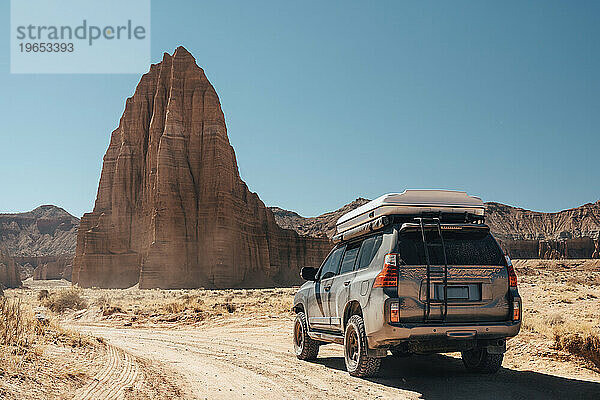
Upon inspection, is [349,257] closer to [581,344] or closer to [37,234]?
[581,344]

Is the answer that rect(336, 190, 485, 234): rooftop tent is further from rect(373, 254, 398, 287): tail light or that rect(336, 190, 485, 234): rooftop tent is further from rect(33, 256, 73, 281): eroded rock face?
rect(33, 256, 73, 281): eroded rock face

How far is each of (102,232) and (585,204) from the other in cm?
14857

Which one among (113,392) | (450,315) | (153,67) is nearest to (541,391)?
(450,315)

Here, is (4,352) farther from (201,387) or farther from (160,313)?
(160,313)

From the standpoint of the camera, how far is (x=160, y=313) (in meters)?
24.2

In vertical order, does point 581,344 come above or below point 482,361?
above

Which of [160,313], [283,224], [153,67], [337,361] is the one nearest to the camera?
[337,361]

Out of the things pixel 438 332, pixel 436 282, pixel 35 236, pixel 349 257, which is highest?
pixel 35 236

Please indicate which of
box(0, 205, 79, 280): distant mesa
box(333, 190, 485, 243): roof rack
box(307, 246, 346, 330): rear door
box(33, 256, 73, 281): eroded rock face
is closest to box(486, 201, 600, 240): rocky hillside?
box(33, 256, 73, 281): eroded rock face

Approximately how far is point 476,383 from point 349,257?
281 cm

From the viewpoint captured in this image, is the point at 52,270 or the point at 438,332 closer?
the point at 438,332

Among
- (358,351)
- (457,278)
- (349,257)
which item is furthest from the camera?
(349,257)

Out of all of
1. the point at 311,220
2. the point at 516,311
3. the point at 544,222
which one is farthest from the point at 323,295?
the point at 544,222

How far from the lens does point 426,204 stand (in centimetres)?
805
